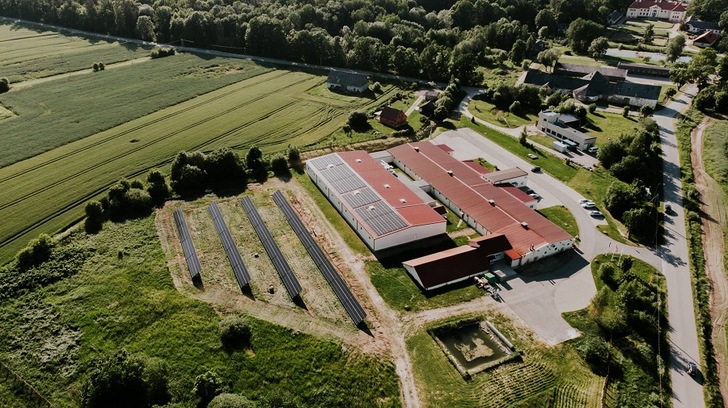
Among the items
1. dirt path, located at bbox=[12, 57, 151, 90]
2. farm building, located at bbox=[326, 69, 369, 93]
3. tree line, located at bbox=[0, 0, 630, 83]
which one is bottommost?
dirt path, located at bbox=[12, 57, 151, 90]

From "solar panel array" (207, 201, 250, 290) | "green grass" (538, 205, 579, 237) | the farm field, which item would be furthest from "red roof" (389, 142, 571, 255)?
the farm field

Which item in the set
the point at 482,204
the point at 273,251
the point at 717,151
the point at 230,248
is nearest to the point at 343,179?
the point at 273,251

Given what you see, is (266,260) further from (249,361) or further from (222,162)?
(222,162)

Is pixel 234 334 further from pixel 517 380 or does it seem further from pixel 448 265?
pixel 517 380

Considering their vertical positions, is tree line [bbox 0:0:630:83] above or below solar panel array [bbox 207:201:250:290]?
above

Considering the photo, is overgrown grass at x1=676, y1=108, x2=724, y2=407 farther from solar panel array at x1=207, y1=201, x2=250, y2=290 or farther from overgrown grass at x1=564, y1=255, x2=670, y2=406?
solar panel array at x1=207, y1=201, x2=250, y2=290

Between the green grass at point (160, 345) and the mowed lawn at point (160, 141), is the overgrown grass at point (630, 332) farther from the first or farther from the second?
the mowed lawn at point (160, 141)
